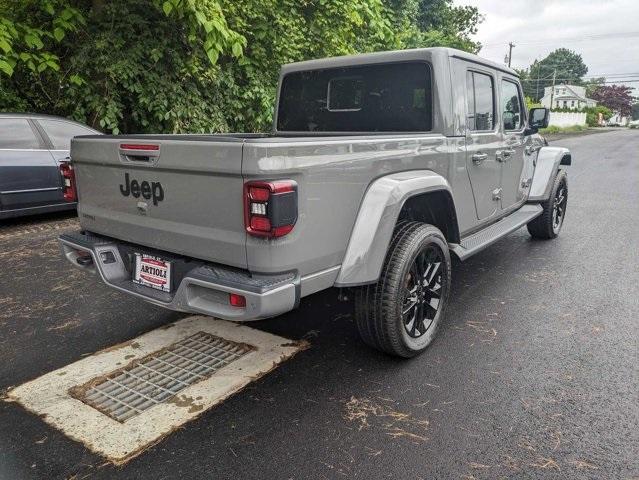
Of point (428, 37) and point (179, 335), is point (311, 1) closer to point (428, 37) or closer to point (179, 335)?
point (179, 335)

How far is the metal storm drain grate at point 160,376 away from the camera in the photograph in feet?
8.36

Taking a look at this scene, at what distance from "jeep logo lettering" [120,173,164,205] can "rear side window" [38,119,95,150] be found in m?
4.30

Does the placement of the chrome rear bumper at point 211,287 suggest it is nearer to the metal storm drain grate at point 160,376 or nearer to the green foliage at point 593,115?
the metal storm drain grate at point 160,376

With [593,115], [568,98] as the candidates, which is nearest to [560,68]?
[568,98]

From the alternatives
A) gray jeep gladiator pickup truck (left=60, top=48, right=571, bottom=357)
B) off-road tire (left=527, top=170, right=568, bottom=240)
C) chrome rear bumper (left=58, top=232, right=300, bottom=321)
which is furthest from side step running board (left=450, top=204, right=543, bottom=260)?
chrome rear bumper (left=58, top=232, right=300, bottom=321)

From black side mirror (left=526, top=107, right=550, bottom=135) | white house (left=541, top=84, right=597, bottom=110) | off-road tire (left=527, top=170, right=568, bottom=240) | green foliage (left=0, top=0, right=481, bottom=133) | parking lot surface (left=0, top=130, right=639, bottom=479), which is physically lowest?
parking lot surface (left=0, top=130, right=639, bottom=479)

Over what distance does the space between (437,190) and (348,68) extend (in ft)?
4.31

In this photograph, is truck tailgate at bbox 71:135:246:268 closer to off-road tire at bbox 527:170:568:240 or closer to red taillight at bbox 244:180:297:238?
red taillight at bbox 244:180:297:238

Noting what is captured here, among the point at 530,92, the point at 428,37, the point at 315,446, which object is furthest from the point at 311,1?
the point at 530,92

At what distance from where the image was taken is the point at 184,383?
2721 millimetres

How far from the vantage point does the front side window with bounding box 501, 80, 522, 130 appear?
4.49 m

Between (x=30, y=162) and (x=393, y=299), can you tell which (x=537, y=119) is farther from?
(x=30, y=162)

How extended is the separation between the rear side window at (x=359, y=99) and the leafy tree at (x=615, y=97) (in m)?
126

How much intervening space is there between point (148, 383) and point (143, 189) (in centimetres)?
109
